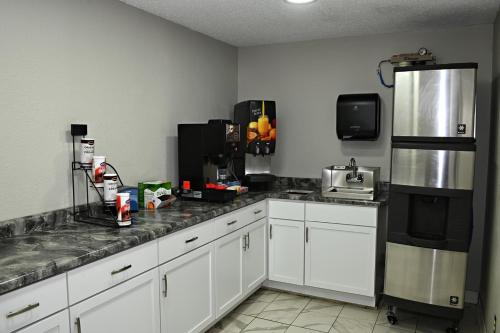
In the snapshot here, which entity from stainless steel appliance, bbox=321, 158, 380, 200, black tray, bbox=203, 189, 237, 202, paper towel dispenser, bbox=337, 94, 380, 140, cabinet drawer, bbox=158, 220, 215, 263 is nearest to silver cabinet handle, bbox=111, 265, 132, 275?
cabinet drawer, bbox=158, 220, 215, 263

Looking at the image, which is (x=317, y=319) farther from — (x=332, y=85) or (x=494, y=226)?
(x=332, y=85)

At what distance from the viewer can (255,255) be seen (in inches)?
129

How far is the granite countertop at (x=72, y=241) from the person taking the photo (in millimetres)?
1501

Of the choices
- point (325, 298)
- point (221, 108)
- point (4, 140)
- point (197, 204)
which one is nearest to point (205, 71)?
point (221, 108)

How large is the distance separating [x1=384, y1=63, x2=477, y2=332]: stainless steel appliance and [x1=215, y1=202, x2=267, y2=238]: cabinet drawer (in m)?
1.02

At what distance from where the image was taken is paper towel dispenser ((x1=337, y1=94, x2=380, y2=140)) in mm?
3434

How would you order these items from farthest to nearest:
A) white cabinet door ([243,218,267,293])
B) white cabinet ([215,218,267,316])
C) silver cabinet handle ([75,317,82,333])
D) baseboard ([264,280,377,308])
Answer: baseboard ([264,280,377,308]) → white cabinet door ([243,218,267,293]) → white cabinet ([215,218,267,316]) → silver cabinet handle ([75,317,82,333])

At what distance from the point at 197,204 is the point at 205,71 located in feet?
4.50

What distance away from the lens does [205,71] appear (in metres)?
3.62

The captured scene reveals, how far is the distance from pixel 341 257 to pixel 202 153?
1391 millimetres

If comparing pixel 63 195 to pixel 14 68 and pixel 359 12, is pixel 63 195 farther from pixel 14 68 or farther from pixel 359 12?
pixel 359 12

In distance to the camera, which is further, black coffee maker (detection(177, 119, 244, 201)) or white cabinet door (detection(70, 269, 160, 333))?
black coffee maker (detection(177, 119, 244, 201))

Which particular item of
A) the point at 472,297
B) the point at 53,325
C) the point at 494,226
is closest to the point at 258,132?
the point at 494,226

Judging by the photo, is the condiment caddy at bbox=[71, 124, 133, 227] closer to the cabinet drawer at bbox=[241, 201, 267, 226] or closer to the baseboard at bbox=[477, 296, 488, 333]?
the cabinet drawer at bbox=[241, 201, 267, 226]
